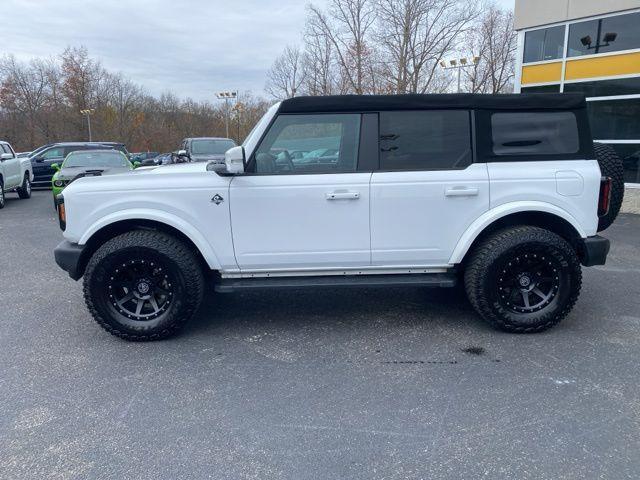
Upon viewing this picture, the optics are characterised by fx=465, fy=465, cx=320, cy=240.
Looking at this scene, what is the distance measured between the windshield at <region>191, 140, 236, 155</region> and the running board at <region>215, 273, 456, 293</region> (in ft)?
31.6

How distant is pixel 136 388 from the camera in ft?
10.4

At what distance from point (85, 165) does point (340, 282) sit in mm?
9357

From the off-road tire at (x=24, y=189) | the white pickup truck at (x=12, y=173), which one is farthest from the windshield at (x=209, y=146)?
the off-road tire at (x=24, y=189)

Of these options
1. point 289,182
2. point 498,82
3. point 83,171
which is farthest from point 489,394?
point 498,82

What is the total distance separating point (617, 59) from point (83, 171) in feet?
41.1

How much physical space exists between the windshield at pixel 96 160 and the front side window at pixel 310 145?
8559 millimetres

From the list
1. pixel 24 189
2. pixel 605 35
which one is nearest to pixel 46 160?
pixel 24 189

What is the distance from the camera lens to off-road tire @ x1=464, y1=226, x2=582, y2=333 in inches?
151

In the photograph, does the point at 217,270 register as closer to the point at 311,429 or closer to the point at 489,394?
the point at 311,429

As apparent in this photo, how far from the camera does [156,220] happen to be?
12.3 feet

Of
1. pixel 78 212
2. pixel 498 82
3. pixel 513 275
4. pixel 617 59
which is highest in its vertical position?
pixel 498 82

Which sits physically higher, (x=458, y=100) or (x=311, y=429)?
(x=458, y=100)

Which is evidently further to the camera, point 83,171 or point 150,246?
point 83,171

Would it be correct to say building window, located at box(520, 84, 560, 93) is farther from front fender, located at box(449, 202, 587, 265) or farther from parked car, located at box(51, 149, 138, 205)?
parked car, located at box(51, 149, 138, 205)
